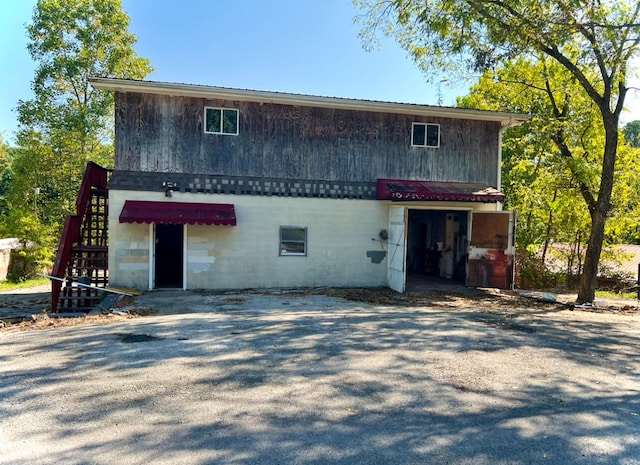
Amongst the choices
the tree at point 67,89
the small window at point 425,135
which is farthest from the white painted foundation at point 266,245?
the tree at point 67,89

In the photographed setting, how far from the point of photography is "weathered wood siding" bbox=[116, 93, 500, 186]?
11586 mm

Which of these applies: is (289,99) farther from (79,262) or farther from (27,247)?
(27,247)

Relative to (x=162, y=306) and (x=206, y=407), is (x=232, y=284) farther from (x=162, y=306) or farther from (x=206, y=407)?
(x=206, y=407)

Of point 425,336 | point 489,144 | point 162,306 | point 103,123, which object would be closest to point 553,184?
point 489,144

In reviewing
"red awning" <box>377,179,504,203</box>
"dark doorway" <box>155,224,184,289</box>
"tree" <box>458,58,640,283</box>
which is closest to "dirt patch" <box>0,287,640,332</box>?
"red awning" <box>377,179,504,203</box>

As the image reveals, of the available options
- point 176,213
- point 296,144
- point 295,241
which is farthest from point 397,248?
point 176,213

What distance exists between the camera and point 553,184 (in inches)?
591

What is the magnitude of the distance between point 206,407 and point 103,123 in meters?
20.9

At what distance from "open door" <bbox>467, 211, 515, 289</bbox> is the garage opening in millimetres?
755

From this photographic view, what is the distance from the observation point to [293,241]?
1238 centimetres

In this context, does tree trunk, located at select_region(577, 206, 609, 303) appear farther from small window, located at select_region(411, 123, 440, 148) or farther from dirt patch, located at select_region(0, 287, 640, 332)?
small window, located at select_region(411, 123, 440, 148)

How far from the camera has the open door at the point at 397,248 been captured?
463 inches

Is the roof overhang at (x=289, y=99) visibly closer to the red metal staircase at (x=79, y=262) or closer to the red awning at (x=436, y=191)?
the red awning at (x=436, y=191)

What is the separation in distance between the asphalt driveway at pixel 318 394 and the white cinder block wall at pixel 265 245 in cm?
391
